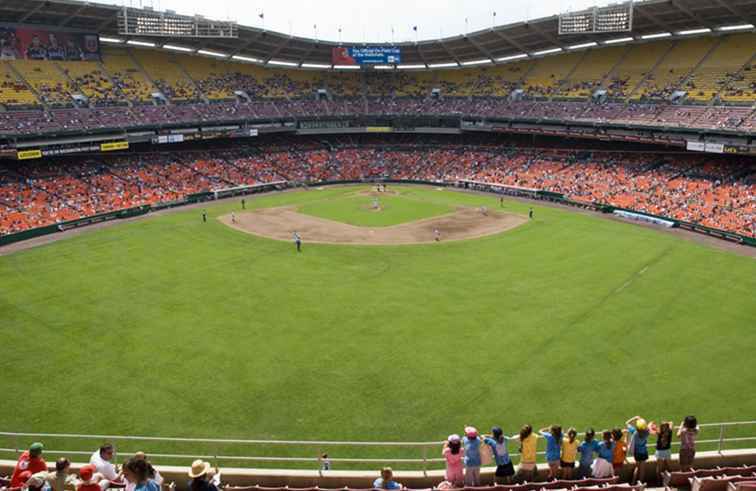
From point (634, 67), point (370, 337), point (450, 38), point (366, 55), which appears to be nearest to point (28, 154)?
point (370, 337)

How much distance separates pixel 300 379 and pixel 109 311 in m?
13.0

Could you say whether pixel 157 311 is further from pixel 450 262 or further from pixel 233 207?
pixel 233 207

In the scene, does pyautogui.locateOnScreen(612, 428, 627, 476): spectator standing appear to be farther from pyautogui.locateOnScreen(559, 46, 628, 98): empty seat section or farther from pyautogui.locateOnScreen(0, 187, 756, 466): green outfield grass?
pyautogui.locateOnScreen(559, 46, 628, 98): empty seat section

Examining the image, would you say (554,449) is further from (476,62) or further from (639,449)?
(476,62)

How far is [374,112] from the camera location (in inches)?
3275

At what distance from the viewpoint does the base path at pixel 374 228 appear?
147 ft

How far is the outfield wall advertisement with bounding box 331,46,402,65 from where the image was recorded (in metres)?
80.2

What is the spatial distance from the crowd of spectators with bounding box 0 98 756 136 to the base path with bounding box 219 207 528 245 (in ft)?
64.8

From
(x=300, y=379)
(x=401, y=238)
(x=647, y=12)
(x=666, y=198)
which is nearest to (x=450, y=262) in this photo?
(x=401, y=238)

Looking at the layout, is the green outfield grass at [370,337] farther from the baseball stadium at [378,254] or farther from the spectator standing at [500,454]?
the spectator standing at [500,454]

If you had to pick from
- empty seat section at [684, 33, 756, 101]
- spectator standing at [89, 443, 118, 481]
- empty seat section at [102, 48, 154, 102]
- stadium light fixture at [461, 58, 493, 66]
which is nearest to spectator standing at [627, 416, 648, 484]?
Answer: spectator standing at [89, 443, 118, 481]

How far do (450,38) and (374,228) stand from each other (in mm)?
38295

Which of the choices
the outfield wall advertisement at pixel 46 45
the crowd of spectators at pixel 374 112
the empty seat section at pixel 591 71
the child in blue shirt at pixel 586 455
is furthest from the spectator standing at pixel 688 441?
the outfield wall advertisement at pixel 46 45

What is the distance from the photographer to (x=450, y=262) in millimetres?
37812
